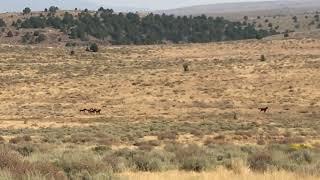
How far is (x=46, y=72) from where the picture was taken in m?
57.5

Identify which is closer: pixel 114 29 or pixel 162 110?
pixel 162 110

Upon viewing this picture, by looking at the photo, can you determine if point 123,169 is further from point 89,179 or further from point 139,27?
point 139,27

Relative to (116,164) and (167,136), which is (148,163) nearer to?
(116,164)

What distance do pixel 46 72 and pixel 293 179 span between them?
47405 millimetres

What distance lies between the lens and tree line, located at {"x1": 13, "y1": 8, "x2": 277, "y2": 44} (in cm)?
10462

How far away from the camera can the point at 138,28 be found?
373ft

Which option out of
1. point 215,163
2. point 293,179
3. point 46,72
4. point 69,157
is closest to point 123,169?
point 69,157

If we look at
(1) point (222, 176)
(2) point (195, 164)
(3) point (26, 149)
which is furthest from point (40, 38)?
(1) point (222, 176)

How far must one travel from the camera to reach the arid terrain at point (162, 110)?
14633 millimetres

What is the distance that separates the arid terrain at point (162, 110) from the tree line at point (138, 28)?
94.7 ft

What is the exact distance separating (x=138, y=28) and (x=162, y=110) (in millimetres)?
74021

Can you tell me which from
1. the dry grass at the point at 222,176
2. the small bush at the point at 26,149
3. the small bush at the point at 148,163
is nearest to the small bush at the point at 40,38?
the small bush at the point at 26,149

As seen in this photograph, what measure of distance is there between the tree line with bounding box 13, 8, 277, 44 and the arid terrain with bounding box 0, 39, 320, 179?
94.7 feet

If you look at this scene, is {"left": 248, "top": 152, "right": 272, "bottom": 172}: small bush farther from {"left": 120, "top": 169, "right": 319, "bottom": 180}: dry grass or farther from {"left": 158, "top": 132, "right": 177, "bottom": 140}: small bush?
{"left": 158, "top": 132, "right": 177, "bottom": 140}: small bush
